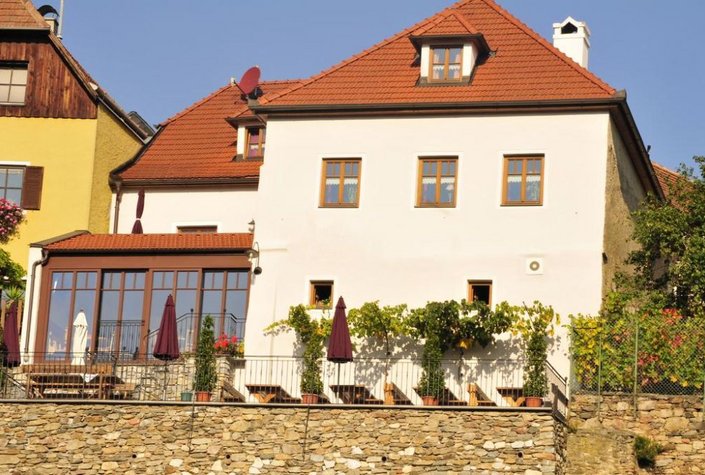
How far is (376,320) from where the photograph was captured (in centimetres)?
3653

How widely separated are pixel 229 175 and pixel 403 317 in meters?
8.41

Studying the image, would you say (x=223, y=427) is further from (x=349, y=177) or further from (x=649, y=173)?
(x=649, y=173)

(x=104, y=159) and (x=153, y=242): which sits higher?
(x=104, y=159)

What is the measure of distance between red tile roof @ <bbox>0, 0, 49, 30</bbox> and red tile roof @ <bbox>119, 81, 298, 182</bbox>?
4308mm

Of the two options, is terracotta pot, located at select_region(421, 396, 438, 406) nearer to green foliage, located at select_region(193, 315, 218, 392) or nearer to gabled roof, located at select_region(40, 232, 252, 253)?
green foliage, located at select_region(193, 315, 218, 392)

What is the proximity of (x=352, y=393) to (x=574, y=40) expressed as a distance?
1117 cm

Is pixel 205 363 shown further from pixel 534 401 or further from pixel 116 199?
pixel 116 199

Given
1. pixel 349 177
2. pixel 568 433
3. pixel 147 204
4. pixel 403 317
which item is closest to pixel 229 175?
pixel 147 204

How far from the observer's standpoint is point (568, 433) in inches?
1341

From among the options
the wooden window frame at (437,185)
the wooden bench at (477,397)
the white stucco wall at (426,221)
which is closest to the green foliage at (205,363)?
the white stucco wall at (426,221)

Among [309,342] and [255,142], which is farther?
[255,142]

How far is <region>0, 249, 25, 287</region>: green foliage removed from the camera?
4125cm

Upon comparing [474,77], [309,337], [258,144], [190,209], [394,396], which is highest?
[474,77]

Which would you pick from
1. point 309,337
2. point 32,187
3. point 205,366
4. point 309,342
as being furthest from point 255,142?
point 205,366
